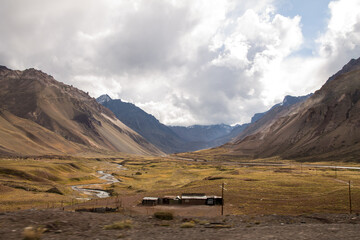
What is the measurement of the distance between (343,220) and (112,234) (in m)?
32.8

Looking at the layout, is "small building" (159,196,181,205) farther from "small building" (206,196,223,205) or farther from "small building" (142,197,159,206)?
"small building" (206,196,223,205)

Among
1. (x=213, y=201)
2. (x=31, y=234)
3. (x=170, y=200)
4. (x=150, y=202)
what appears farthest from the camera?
(x=170, y=200)

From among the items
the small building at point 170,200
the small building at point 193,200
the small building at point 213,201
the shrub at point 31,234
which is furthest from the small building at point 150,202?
the shrub at point 31,234

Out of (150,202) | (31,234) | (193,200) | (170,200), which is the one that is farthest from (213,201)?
(31,234)

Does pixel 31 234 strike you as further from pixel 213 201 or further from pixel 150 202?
pixel 213 201

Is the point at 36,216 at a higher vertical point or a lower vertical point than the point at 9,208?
higher

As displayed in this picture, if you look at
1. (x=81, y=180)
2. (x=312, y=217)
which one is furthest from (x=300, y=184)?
(x=81, y=180)

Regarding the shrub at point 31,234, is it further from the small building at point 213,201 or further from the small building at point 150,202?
the small building at point 213,201

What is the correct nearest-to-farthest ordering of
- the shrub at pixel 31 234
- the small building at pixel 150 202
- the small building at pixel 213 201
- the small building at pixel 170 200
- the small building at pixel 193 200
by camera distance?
the shrub at pixel 31 234
the small building at pixel 213 201
the small building at pixel 150 202
the small building at pixel 193 200
the small building at pixel 170 200

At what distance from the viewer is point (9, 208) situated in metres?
62.1

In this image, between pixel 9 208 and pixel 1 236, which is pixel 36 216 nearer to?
pixel 1 236

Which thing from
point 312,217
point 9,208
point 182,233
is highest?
point 182,233

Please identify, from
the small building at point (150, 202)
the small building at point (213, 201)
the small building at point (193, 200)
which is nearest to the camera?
the small building at point (213, 201)

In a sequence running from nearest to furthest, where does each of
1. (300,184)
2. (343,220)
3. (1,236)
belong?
(1,236), (343,220), (300,184)
